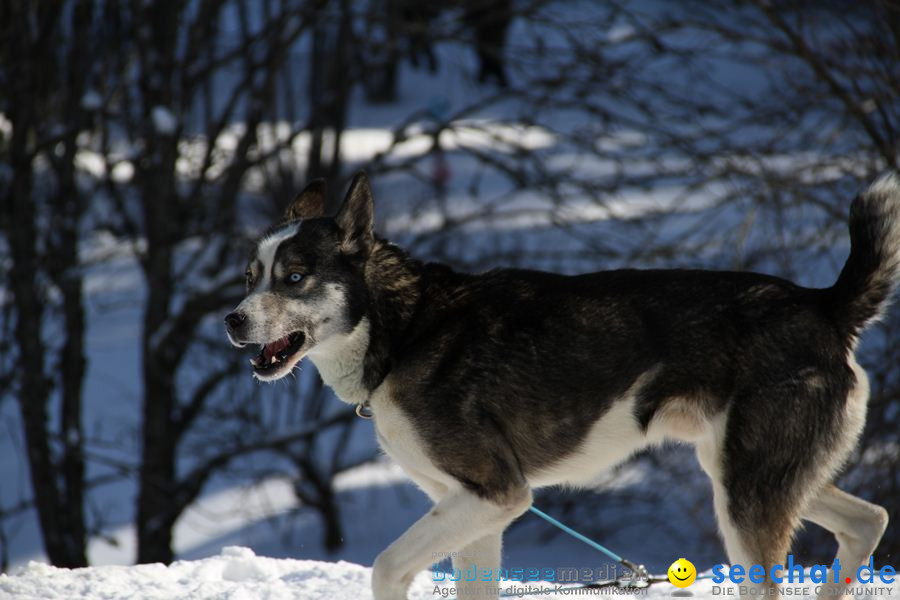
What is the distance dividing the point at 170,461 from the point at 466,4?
191 inches

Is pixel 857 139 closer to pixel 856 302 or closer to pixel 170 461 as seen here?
pixel 856 302

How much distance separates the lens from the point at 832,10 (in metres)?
9.35

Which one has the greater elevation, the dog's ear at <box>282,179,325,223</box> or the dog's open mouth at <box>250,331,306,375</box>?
the dog's ear at <box>282,179,325,223</box>

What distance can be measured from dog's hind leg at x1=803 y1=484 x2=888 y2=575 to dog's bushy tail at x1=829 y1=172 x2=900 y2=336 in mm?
676

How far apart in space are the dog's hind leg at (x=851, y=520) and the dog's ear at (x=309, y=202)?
90.2 inches

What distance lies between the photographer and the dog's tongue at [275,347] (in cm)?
412

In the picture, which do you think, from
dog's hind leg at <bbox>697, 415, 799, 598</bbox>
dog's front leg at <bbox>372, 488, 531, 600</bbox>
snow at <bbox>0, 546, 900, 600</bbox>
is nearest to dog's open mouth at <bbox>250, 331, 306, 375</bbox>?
dog's front leg at <bbox>372, 488, 531, 600</bbox>

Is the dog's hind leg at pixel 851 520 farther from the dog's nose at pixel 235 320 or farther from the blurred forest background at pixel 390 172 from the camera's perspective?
the blurred forest background at pixel 390 172

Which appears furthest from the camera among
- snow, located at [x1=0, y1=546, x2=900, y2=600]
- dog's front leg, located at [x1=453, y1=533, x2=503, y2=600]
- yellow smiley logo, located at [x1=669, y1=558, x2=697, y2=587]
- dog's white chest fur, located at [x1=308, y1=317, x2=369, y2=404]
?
yellow smiley logo, located at [x1=669, y1=558, x2=697, y2=587]

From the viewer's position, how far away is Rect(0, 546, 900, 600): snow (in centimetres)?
477

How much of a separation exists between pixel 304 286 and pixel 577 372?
104 cm

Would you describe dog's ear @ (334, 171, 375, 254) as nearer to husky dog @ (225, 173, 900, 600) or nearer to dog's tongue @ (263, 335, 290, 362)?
husky dog @ (225, 173, 900, 600)

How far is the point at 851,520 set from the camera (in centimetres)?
438

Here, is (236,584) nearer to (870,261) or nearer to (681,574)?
(681,574)
